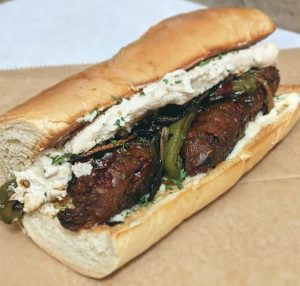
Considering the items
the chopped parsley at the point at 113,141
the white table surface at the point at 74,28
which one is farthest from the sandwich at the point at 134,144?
the white table surface at the point at 74,28

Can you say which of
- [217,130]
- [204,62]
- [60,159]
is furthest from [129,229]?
[204,62]

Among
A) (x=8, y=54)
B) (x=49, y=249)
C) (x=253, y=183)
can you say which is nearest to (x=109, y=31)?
(x=8, y=54)

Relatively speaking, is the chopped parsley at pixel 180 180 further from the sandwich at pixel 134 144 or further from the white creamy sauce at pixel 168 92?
the white creamy sauce at pixel 168 92

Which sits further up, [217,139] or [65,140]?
[65,140]

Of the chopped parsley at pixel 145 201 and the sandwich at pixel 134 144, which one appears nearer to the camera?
the sandwich at pixel 134 144

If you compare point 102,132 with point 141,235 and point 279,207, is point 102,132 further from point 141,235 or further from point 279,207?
point 279,207

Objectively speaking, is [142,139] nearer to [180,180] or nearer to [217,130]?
[180,180]
